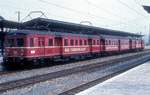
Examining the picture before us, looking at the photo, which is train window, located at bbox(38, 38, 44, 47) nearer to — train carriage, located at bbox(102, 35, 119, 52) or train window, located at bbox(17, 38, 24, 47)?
train window, located at bbox(17, 38, 24, 47)

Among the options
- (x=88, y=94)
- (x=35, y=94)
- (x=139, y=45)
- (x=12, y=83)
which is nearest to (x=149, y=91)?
(x=88, y=94)

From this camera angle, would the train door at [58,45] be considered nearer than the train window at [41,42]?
No

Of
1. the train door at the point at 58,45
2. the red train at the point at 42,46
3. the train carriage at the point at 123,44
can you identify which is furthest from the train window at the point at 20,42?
the train carriage at the point at 123,44

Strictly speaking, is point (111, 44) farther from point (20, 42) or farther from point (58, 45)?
point (20, 42)

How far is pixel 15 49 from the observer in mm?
28500

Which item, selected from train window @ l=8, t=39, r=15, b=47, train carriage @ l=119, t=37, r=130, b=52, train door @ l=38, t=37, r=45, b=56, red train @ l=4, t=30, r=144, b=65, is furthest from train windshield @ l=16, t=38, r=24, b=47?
train carriage @ l=119, t=37, r=130, b=52

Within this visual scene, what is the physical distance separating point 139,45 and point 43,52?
48.5 m

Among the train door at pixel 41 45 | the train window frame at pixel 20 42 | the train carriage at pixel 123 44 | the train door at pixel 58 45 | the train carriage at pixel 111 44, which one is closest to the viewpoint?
the train window frame at pixel 20 42

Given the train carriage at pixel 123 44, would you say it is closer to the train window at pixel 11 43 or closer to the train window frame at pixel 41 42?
the train window frame at pixel 41 42

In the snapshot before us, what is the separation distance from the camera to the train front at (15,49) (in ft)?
92.0

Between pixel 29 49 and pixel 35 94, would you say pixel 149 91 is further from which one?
pixel 29 49

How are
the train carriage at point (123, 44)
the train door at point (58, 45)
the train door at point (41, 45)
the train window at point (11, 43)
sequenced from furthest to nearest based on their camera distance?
the train carriage at point (123, 44), the train door at point (58, 45), the train door at point (41, 45), the train window at point (11, 43)

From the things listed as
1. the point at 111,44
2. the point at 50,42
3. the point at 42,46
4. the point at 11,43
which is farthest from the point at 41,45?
the point at 111,44

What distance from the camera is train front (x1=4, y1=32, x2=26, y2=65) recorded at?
92.0 feet
